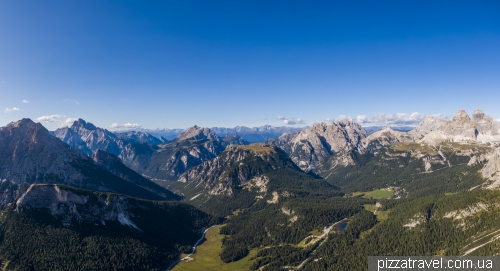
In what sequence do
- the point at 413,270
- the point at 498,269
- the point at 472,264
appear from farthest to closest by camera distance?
the point at 413,270 < the point at 472,264 < the point at 498,269

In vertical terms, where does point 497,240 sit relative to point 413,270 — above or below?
above

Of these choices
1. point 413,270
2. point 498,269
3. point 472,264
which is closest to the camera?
point 498,269

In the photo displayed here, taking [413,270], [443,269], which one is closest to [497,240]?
[443,269]

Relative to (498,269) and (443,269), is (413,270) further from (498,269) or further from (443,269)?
(498,269)

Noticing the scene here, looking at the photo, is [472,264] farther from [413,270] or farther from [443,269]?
[413,270]

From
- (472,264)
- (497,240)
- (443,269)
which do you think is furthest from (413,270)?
(497,240)

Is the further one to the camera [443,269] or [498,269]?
[443,269]

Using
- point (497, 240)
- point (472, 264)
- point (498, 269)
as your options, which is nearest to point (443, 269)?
point (472, 264)

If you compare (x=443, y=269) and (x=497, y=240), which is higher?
(x=497, y=240)

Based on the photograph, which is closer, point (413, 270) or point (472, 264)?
point (472, 264)
